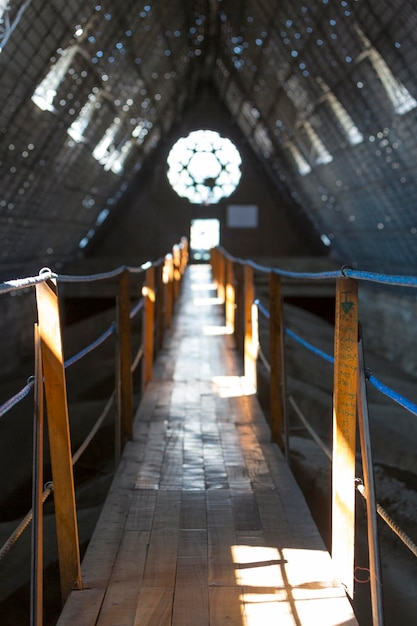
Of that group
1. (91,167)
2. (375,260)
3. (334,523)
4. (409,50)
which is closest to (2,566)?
(334,523)

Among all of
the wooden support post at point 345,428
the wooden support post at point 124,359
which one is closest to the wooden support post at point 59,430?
the wooden support post at point 345,428

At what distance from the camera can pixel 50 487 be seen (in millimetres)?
2639

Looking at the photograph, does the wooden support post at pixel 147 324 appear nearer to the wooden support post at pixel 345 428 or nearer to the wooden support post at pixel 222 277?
the wooden support post at pixel 345 428

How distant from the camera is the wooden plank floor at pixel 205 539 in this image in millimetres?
2621

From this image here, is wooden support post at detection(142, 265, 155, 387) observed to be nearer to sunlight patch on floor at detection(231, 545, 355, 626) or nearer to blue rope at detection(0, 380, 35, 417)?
sunlight patch on floor at detection(231, 545, 355, 626)

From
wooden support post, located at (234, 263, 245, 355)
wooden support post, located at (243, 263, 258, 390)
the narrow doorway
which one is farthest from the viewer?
the narrow doorway

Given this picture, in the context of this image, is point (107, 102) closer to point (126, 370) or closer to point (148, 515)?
point (126, 370)

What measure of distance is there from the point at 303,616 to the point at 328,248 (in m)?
21.8

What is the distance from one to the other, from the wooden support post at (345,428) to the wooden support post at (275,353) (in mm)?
1811

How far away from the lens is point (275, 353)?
15.9 ft

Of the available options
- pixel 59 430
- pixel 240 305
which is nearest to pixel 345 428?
pixel 59 430

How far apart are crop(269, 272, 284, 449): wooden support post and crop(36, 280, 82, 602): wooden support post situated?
2.13 m

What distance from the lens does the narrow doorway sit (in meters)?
25.0

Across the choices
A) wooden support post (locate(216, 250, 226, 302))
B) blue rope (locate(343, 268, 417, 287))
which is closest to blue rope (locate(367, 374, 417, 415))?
blue rope (locate(343, 268, 417, 287))
